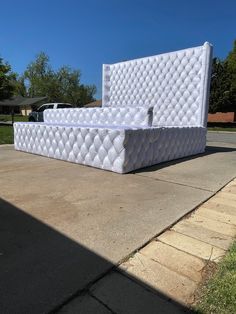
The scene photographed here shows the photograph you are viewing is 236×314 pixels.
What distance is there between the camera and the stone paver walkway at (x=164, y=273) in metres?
1.72

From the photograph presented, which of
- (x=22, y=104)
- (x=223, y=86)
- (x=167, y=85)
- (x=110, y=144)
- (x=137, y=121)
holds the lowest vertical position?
(x=110, y=144)

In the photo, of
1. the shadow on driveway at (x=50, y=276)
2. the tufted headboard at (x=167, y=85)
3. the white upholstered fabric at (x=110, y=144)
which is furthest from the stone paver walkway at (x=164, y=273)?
the tufted headboard at (x=167, y=85)

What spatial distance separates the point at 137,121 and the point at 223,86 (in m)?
19.8

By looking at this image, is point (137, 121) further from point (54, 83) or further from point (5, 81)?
point (54, 83)

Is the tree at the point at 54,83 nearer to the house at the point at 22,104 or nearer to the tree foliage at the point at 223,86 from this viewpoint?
the house at the point at 22,104

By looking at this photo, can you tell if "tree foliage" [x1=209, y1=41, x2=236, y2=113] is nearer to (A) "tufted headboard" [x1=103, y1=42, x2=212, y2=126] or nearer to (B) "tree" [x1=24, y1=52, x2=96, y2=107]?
(A) "tufted headboard" [x1=103, y1=42, x2=212, y2=126]

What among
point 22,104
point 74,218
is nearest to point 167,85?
point 74,218

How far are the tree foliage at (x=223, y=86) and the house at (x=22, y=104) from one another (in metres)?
32.9

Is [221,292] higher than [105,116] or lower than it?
lower

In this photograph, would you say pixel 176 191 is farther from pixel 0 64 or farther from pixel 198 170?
pixel 0 64

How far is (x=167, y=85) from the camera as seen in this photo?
31.4ft

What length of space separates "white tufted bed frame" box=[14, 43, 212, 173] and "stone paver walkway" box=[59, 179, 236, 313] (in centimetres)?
259

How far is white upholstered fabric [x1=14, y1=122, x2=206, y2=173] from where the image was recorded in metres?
5.23

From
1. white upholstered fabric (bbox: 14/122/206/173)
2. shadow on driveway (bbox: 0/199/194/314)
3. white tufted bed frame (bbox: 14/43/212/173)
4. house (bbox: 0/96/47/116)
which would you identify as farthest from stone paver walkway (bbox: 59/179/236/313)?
house (bbox: 0/96/47/116)
